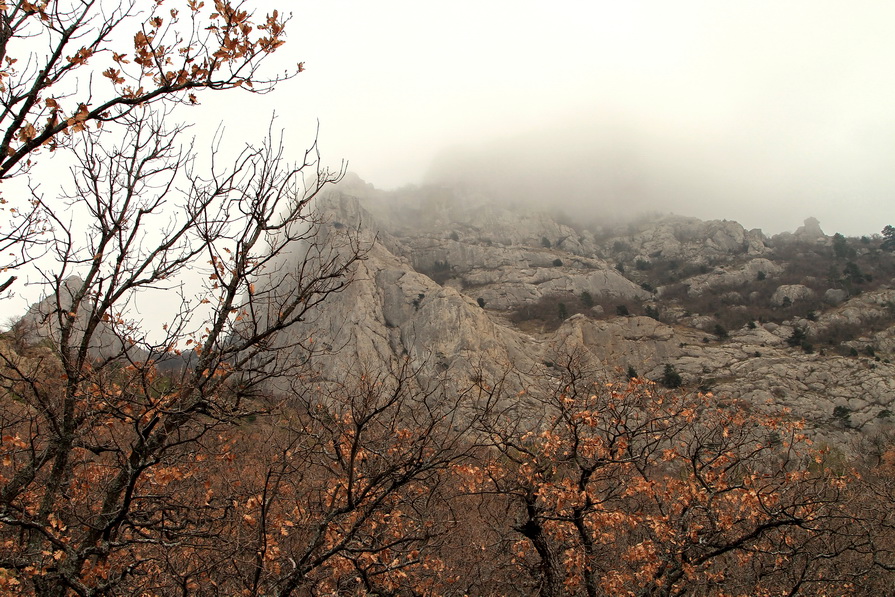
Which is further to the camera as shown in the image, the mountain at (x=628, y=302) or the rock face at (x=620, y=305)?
the mountain at (x=628, y=302)

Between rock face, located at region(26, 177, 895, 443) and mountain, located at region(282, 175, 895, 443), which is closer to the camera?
rock face, located at region(26, 177, 895, 443)

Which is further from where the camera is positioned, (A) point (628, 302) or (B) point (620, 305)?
(A) point (628, 302)

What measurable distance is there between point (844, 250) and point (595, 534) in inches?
5918

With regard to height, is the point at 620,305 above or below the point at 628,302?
above

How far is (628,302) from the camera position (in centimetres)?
11581

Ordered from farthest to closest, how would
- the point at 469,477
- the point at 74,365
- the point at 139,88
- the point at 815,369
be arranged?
1. the point at 815,369
2. the point at 469,477
3. the point at 74,365
4. the point at 139,88

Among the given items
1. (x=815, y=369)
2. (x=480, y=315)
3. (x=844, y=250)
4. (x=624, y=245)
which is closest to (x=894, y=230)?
(x=844, y=250)

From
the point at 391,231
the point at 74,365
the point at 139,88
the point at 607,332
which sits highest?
the point at 391,231

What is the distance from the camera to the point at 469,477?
917 centimetres

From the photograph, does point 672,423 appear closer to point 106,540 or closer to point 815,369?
point 106,540

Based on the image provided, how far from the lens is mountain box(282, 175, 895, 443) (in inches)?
2803

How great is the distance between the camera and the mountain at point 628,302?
71188 millimetres

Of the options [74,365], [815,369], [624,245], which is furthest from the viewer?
[624,245]

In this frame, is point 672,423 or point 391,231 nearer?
point 672,423
